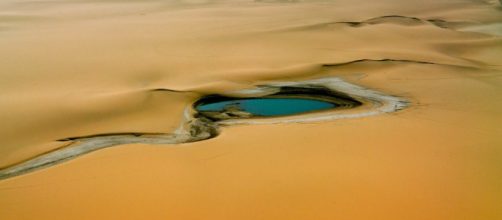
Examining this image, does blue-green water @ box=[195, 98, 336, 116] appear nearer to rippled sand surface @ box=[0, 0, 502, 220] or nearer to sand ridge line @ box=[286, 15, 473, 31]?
rippled sand surface @ box=[0, 0, 502, 220]

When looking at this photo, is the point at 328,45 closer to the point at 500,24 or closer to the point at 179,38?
the point at 179,38

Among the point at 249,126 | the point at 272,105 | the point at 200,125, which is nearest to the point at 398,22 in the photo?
the point at 272,105

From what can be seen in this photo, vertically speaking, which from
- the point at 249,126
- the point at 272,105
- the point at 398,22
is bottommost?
the point at 249,126

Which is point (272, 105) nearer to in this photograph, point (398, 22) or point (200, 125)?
point (200, 125)

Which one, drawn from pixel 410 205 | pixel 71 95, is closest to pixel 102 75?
pixel 71 95

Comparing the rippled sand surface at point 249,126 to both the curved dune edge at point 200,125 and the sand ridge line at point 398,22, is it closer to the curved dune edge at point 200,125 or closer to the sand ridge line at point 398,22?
the curved dune edge at point 200,125
